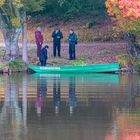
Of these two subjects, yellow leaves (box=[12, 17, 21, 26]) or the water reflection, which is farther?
yellow leaves (box=[12, 17, 21, 26])

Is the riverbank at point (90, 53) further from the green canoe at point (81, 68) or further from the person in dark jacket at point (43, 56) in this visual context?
the green canoe at point (81, 68)

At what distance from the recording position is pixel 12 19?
144ft

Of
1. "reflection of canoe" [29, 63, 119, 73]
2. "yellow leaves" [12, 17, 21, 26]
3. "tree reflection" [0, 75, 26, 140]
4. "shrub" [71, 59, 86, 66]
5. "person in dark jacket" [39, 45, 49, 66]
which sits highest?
"yellow leaves" [12, 17, 21, 26]

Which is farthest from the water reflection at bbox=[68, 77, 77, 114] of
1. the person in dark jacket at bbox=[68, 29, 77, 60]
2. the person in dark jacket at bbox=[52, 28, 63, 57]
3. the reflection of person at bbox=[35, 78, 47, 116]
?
the person in dark jacket at bbox=[52, 28, 63, 57]

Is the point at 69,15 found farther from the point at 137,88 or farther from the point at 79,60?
the point at 137,88

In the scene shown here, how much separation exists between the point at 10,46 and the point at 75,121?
24.8 m

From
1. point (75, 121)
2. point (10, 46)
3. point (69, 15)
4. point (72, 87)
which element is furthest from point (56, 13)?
point (75, 121)

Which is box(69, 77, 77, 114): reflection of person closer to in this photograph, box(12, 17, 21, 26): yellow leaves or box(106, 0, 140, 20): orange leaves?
box(106, 0, 140, 20): orange leaves

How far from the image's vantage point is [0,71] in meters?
42.9

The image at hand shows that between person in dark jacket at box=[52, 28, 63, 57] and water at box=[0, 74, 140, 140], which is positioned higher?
person in dark jacket at box=[52, 28, 63, 57]

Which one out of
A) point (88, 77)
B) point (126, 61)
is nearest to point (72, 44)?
point (126, 61)

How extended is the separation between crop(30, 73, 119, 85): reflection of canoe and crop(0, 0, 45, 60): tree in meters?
3.90

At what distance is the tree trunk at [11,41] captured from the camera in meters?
45.8

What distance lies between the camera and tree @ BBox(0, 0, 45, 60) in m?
44.2
